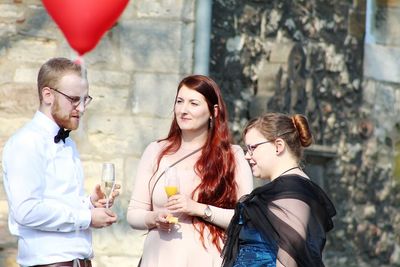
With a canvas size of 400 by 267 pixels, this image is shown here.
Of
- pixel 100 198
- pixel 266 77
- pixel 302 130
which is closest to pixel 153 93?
pixel 266 77

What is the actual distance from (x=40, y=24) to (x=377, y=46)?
11.9 ft

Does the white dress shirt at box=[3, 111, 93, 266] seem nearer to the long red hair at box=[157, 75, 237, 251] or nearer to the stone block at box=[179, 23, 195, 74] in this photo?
the long red hair at box=[157, 75, 237, 251]

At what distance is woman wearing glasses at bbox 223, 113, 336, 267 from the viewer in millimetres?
4727

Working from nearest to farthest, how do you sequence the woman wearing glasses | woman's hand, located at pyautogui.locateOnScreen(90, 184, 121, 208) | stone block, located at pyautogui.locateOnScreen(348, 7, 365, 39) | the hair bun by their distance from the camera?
the woman wearing glasses, the hair bun, woman's hand, located at pyautogui.locateOnScreen(90, 184, 121, 208), stone block, located at pyautogui.locateOnScreen(348, 7, 365, 39)

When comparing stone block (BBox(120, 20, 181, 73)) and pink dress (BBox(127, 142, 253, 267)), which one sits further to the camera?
stone block (BBox(120, 20, 181, 73))

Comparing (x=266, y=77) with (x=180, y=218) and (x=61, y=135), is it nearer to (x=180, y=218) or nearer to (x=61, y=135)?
(x=180, y=218)

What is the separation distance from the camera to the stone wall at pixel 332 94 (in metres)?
8.54

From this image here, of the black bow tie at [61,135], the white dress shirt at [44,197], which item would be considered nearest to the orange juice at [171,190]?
the white dress shirt at [44,197]

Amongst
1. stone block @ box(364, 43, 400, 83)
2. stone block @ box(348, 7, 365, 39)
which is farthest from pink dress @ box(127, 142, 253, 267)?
stone block @ box(364, 43, 400, 83)

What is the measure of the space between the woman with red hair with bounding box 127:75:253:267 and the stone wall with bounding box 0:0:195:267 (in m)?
1.71

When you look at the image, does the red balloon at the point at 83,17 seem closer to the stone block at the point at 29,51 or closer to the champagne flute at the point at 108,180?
the stone block at the point at 29,51

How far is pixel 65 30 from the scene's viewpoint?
652 cm

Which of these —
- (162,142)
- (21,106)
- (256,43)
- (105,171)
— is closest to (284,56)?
(256,43)

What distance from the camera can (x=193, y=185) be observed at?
18.4 ft
